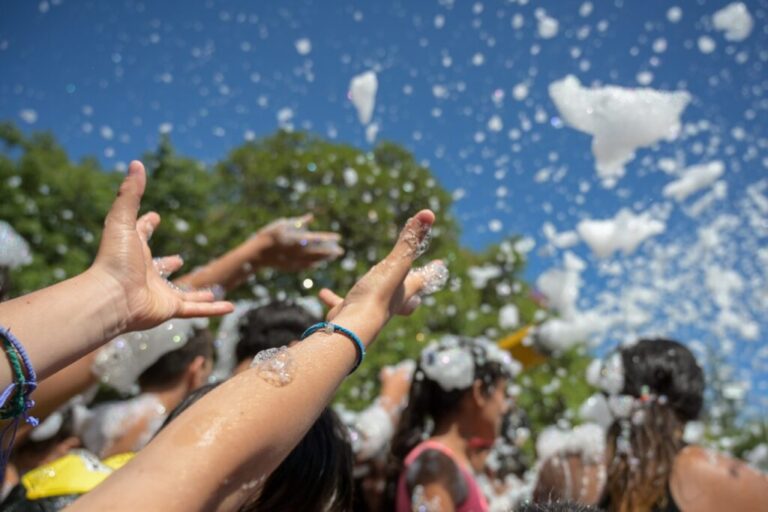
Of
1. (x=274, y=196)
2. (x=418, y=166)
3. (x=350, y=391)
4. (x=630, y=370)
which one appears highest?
(x=418, y=166)

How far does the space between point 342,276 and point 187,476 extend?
481 inches

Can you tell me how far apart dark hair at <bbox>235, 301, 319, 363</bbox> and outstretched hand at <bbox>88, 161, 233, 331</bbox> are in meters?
1.36

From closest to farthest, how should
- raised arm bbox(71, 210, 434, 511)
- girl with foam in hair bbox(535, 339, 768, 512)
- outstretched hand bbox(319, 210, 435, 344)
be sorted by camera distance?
raised arm bbox(71, 210, 434, 511) < outstretched hand bbox(319, 210, 435, 344) < girl with foam in hair bbox(535, 339, 768, 512)

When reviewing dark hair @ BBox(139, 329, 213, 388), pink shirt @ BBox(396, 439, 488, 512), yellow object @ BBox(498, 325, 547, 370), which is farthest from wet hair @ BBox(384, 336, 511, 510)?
yellow object @ BBox(498, 325, 547, 370)

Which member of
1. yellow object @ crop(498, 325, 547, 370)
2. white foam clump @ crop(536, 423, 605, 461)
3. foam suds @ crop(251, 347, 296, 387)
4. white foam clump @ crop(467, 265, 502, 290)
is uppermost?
white foam clump @ crop(467, 265, 502, 290)

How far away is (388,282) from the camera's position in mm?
1302

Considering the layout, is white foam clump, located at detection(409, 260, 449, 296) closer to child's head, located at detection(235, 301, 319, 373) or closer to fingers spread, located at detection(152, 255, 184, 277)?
fingers spread, located at detection(152, 255, 184, 277)

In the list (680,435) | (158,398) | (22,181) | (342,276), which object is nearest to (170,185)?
(22,181)

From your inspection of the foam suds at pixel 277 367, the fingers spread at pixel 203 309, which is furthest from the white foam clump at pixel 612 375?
the foam suds at pixel 277 367

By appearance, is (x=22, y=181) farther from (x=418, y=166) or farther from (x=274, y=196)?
(x=418, y=166)

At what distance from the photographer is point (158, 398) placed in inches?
117

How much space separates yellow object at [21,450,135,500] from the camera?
80.6 inches

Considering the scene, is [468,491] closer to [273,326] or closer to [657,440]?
[657,440]

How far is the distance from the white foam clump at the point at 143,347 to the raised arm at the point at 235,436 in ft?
5.23
